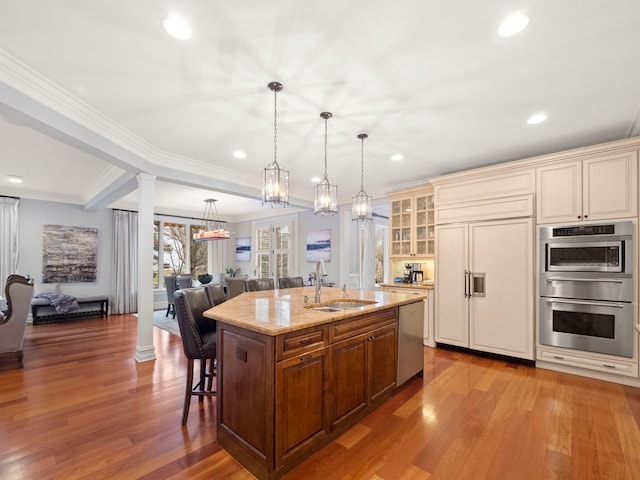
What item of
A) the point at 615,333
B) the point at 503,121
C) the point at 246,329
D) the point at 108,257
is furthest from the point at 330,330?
the point at 108,257

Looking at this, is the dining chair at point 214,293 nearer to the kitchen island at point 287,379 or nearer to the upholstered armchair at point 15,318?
the kitchen island at point 287,379

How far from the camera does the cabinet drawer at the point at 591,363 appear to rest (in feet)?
10.2

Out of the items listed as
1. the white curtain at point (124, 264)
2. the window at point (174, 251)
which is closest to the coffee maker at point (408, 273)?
the window at point (174, 251)

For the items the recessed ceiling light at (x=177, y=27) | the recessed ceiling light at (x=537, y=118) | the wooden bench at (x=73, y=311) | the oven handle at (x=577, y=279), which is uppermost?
the recessed ceiling light at (x=177, y=27)

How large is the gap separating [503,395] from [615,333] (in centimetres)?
143

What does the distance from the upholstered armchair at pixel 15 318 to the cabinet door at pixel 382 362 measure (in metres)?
4.13

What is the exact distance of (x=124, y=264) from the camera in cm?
722

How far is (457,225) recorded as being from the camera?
166 inches

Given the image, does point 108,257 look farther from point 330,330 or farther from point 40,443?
point 330,330

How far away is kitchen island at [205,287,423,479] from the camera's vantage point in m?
1.77

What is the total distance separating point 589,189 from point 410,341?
2.57 m

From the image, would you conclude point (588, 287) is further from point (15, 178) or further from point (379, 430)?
point (15, 178)

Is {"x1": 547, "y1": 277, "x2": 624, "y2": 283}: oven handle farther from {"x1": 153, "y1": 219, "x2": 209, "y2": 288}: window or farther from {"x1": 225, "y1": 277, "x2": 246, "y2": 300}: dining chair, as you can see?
{"x1": 153, "y1": 219, "x2": 209, "y2": 288}: window

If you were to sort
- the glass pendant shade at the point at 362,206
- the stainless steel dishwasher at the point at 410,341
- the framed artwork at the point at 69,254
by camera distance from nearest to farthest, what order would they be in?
the stainless steel dishwasher at the point at 410,341, the glass pendant shade at the point at 362,206, the framed artwork at the point at 69,254
